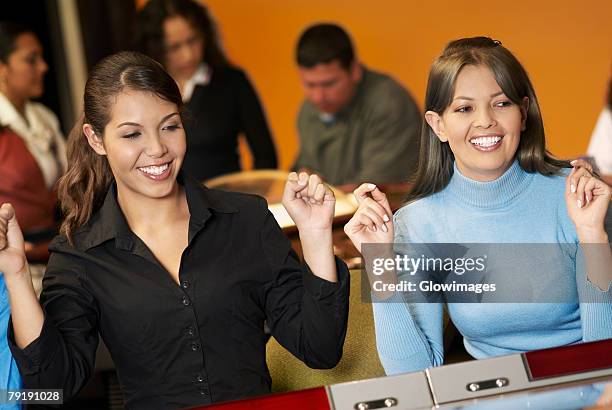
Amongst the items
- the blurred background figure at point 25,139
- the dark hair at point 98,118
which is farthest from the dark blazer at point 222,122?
the dark hair at point 98,118

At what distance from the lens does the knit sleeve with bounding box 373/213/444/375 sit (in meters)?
2.00

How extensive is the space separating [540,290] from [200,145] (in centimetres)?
231

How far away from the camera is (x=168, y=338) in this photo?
201 centimetres

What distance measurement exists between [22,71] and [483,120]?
2645 mm

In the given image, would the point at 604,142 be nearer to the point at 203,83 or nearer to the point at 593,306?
the point at 203,83

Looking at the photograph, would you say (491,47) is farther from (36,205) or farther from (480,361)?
(36,205)

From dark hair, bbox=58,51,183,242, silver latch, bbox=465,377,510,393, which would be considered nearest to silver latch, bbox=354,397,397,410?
silver latch, bbox=465,377,510,393

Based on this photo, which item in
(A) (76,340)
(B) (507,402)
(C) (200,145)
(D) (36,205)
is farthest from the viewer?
(C) (200,145)

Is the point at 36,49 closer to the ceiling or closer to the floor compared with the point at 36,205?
closer to the ceiling

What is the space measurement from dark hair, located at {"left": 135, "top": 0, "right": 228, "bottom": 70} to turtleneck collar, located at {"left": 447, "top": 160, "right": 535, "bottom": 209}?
2223mm

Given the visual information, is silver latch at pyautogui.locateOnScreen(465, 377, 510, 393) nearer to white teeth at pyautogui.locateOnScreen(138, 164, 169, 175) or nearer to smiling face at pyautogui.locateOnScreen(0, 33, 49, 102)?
white teeth at pyautogui.locateOnScreen(138, 164, 169, 175)

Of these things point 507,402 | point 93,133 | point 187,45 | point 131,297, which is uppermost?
point 187,45

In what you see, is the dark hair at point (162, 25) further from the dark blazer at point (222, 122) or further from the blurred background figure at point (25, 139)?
the blurred background figure at point (25, 139)

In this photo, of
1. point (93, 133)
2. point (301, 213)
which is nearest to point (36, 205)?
point (93, 133)
